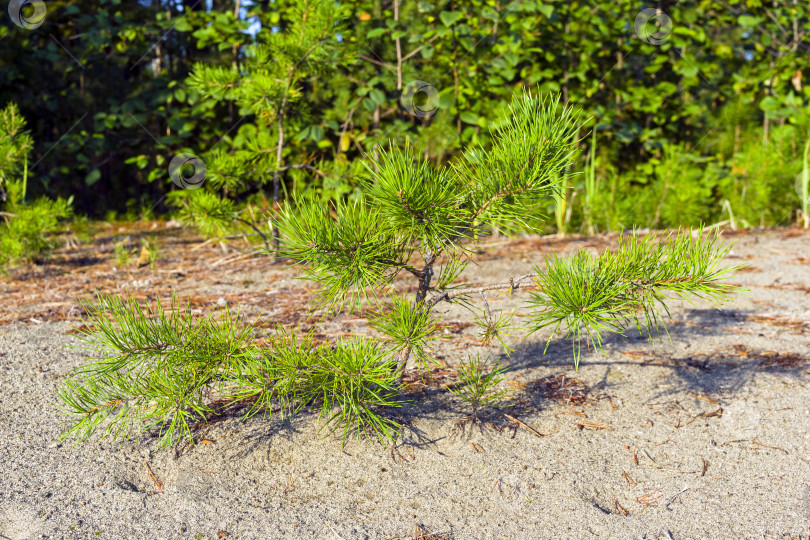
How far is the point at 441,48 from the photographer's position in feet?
15.1

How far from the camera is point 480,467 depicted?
1.59 meters

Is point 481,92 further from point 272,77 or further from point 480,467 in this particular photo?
point 480,467

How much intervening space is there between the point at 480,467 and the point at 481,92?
3629mm

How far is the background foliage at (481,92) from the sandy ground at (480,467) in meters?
2.42

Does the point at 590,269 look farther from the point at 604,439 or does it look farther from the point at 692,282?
the point at 604,439

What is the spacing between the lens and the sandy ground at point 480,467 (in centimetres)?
140

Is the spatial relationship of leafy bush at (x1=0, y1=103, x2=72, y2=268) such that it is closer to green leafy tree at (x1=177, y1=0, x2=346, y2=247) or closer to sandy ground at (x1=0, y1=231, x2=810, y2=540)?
green leafy tree at (x1=177, y1=0, x2=346, y2=247)

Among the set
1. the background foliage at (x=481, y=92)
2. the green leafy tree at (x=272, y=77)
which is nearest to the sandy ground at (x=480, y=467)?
the green leafy tree at (x=272, y=77)

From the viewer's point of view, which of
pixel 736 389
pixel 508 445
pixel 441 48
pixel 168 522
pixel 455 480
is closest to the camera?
pixel 168 522

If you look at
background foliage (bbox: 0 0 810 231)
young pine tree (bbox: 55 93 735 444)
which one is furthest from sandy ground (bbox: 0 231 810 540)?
background foliage (bbox: 0 0 810 231)

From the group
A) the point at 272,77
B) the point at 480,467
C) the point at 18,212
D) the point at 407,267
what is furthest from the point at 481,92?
the point at 480,467

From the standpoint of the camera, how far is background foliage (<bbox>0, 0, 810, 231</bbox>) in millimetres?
4461

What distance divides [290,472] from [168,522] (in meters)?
0.32

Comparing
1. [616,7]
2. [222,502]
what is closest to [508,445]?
[222,502]
